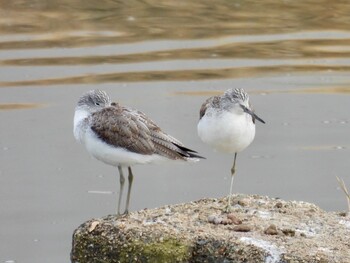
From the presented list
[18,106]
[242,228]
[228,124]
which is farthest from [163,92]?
[242,228]

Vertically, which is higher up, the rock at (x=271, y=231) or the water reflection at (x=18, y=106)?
the rock at (x=271, y=231)

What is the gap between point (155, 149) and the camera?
364 inches

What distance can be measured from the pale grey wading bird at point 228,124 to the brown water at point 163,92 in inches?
99.0

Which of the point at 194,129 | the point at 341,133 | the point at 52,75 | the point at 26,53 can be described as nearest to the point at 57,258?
the point at 194,129

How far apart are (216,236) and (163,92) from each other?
804 cm

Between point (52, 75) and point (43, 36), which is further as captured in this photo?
point (43, 36)

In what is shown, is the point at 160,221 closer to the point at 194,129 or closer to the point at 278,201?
the point at 278,201

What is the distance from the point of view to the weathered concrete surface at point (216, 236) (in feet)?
27.6

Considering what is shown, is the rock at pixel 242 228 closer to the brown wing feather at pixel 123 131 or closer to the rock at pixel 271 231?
the rock at pixel 271 231

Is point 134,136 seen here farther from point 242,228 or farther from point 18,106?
point 18,106

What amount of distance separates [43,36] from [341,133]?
681 cm

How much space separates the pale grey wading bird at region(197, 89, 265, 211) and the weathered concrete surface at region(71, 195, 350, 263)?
1.26ft

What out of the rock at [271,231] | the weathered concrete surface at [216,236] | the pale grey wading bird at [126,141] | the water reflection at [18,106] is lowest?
the water reflection at [18,106]

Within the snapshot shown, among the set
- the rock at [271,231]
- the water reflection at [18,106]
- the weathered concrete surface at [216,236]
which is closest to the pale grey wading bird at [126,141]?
the weathered concrete surface at [216,236]
